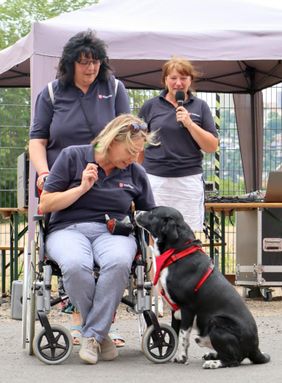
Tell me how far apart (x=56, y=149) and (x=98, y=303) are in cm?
134

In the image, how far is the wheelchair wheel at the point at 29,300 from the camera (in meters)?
5.51

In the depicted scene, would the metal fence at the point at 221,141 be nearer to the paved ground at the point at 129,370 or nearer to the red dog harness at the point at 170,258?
the paved ground at the point at 129,370

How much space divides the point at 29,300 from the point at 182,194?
2.36m

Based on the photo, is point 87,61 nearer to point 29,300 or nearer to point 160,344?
point 29,300

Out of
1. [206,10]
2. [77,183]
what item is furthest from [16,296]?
[206,10]

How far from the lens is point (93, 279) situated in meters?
5.30

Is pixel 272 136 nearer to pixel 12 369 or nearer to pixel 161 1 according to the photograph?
pixel 161 1

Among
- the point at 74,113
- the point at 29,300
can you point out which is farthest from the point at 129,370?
the point at 74,113

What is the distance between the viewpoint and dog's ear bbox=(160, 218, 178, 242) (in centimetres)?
552

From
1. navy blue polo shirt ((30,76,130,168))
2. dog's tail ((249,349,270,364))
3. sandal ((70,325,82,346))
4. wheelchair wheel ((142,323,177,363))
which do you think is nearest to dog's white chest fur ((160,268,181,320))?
wheelchair wheel ((142,323,177,363))

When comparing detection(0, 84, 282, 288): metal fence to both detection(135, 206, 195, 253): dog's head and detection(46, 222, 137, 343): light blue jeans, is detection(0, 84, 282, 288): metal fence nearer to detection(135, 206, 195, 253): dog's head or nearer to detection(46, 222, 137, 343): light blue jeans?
detection(135, 206, 195, 253): dog's head

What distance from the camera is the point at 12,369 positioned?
208 inches

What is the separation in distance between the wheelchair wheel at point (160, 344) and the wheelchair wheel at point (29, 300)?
0.66 meters

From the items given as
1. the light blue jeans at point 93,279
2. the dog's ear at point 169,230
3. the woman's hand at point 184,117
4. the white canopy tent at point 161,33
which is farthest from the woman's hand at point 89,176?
the white canopy tent at point 161,33
